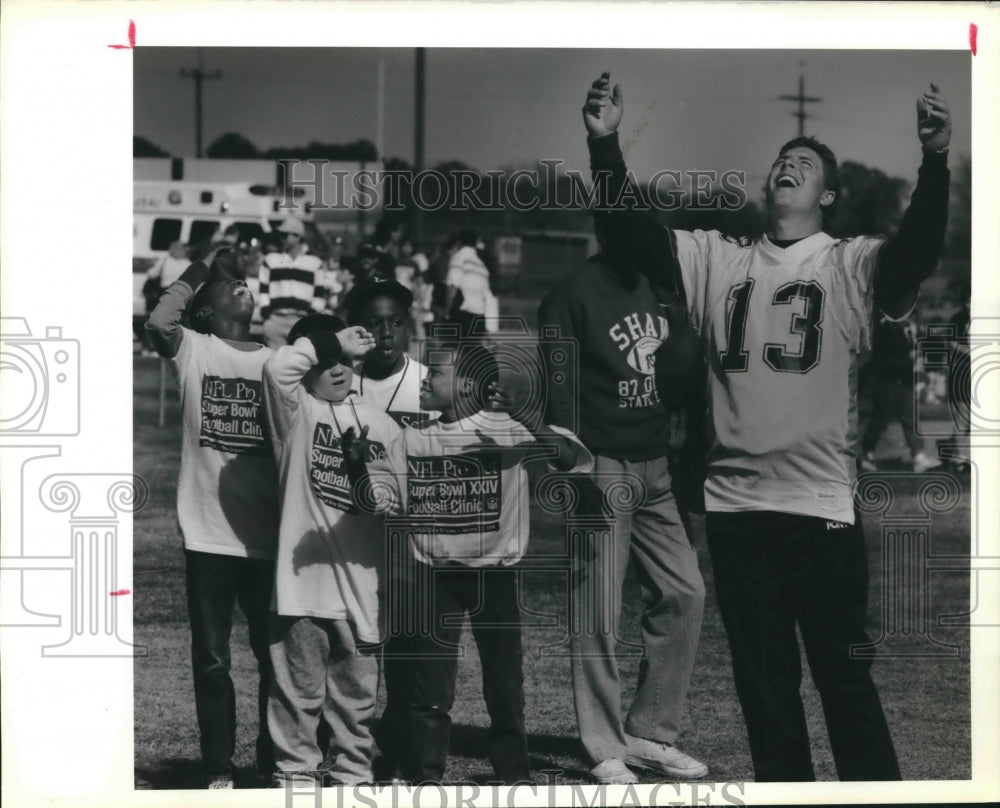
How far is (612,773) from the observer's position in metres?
5.04

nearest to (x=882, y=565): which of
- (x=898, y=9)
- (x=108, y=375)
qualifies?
(x=898, y=9)

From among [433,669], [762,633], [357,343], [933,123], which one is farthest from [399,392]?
[933,123]

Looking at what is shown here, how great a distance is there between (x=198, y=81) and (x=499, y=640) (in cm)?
173

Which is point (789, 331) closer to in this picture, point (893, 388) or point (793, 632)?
point (893, 388)

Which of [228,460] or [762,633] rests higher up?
[228,460]

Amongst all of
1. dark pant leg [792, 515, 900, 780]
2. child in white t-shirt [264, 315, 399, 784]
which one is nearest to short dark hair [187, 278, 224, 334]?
child in white t-shirt [264, 315, 399, 784]

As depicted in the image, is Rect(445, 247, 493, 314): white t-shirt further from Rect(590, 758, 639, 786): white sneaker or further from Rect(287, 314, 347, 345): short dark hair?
Rect(590, 758, 639, 786): white sneaker

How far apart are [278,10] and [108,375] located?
3.58 feet

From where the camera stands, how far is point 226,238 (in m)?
5.00

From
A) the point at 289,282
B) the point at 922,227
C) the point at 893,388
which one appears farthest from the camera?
the point at 893,388

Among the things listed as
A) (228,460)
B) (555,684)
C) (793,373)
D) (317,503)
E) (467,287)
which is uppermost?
(467,287)

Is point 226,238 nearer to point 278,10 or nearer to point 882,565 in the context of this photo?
point 278,10

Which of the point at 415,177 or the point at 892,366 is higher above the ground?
the point at 415,177

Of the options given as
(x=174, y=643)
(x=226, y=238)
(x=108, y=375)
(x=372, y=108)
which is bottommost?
(x=174, y=643)
